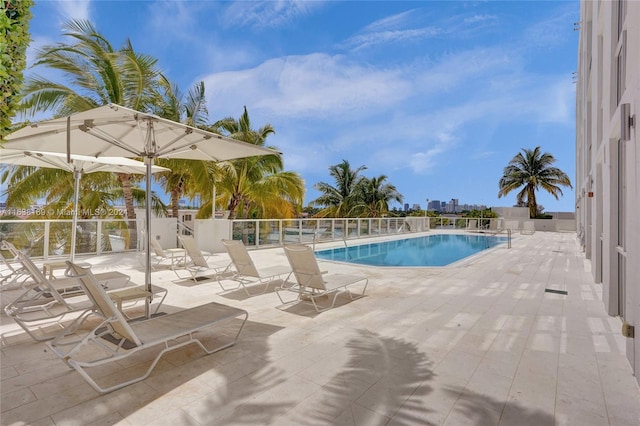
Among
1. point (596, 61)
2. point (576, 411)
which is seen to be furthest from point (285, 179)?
point (576, 411)

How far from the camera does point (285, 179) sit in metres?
17.6

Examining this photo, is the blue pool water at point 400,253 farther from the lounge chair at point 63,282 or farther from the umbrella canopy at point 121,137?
the lounge chair at point 63,282

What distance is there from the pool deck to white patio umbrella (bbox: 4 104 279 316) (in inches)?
72.2

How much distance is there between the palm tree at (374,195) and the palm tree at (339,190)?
0.56 meters

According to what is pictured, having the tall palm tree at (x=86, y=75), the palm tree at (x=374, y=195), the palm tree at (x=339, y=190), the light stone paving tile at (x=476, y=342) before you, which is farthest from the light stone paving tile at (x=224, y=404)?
the palm tree at (x=374, y=195)

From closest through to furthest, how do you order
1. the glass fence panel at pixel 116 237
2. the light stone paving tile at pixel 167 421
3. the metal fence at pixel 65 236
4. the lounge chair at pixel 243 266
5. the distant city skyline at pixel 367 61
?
the light stone paving tile at pixel 167 421, the lounge chair at pixel 243 266, the metal fence at pixel 65 236, the glass fence panel at pixel 116 237, the distant city skyline at pixel 367 61

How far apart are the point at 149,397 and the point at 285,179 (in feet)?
50.4

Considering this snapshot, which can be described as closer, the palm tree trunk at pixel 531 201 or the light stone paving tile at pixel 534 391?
the light stone paving tile at pixel 534 391

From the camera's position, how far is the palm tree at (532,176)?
29.8 m

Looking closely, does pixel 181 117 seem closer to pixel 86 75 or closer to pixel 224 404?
pixel 86 75

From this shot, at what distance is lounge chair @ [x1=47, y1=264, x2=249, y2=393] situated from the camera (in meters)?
2.64

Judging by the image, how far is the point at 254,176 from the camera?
16766mm

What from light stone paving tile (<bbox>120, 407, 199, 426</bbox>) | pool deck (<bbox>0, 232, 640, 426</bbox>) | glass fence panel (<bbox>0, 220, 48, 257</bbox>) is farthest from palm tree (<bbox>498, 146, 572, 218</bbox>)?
light stone paving tile (<bbox>120, 407, 199, 426</bbox>)

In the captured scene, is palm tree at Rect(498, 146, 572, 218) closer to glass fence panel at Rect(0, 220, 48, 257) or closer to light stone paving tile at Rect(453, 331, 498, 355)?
light stone paving tile at Rect(453, 331, 498, 355)
